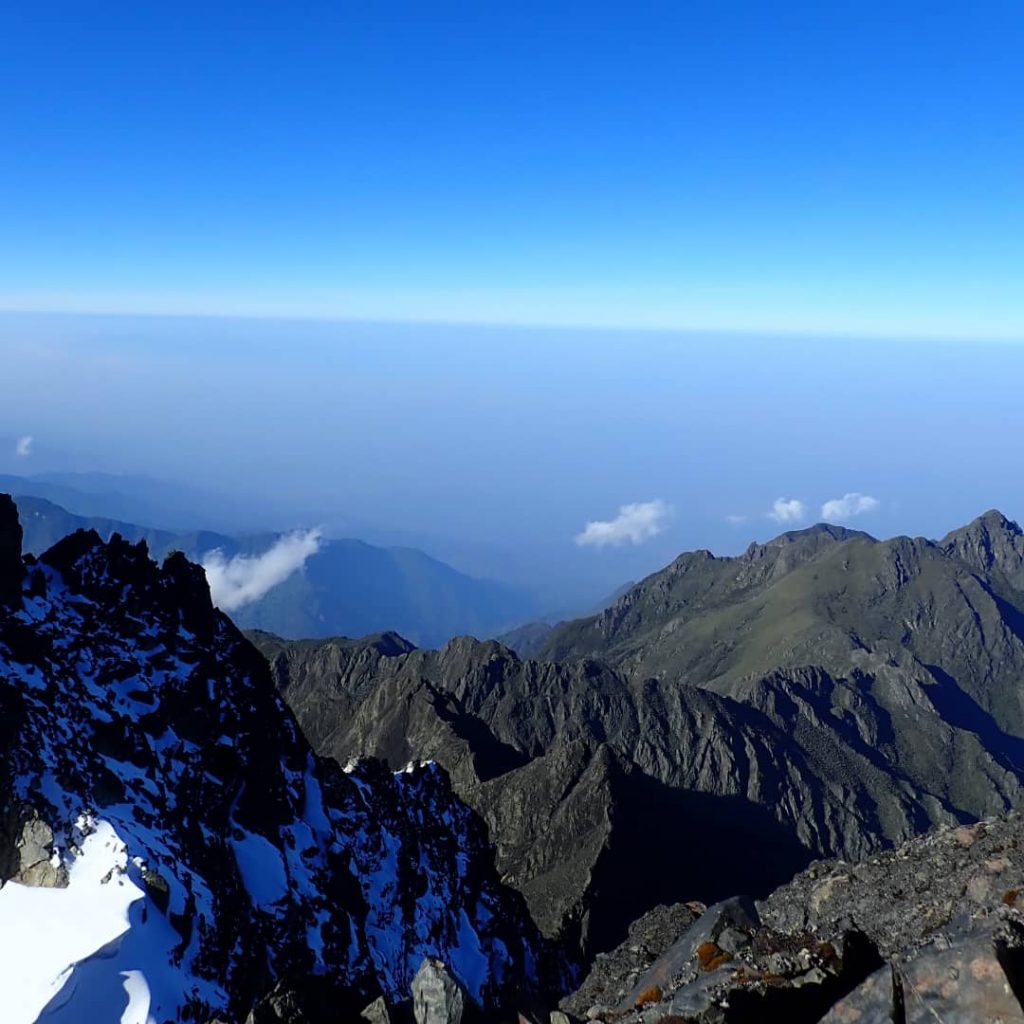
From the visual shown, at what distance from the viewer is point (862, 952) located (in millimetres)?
18203

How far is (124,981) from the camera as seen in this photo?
41.1m

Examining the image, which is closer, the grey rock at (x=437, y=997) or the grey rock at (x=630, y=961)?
the grey rock at (x=437, y=997)

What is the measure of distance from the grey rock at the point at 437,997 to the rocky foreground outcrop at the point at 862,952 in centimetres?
391

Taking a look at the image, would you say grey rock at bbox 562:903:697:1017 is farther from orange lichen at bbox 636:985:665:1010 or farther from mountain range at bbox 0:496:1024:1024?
orange lichen at bbox 636:985:665:1010

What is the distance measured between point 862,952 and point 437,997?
39.2 ft

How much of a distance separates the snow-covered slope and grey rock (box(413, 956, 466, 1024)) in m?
2.45

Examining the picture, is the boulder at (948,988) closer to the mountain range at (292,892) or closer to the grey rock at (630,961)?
the mountain range at (292,892)

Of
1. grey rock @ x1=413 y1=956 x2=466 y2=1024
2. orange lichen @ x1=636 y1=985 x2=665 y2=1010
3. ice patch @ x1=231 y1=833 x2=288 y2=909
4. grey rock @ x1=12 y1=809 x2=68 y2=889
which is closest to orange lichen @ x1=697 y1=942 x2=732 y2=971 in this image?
orange lichen @ x1=636 y1=985 x2=665 y2=1010

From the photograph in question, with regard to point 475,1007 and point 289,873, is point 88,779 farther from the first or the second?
point 475,1007

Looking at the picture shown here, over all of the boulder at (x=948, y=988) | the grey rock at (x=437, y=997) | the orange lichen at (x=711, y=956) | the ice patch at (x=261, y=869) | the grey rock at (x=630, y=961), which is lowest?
the ice patch at (x=261, y=869)

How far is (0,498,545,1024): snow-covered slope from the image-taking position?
4262 centimetres

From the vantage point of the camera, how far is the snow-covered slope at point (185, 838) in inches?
1678

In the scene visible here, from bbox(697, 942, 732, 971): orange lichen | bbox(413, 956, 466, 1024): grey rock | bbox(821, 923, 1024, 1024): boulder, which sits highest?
bbox(821, 923, 1024, 1024): boulder

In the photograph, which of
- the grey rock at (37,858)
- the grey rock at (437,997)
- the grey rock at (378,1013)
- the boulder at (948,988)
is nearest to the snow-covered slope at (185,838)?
the grey rock at (37,858)
